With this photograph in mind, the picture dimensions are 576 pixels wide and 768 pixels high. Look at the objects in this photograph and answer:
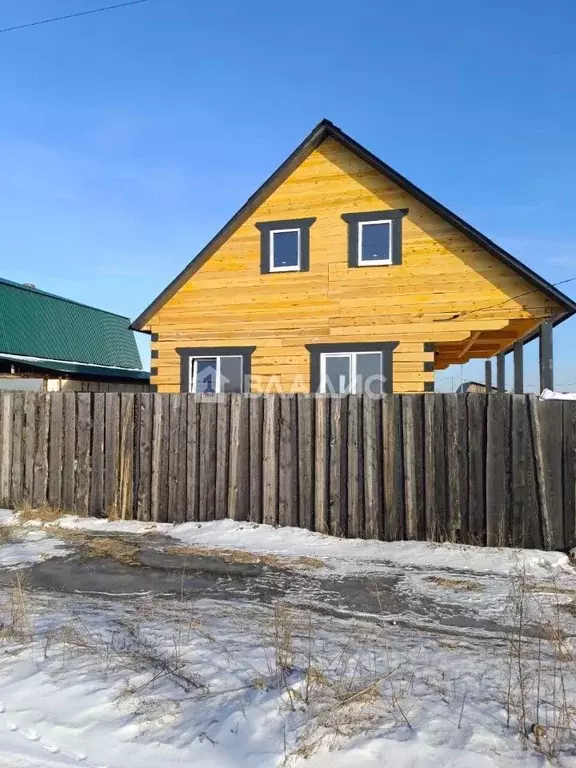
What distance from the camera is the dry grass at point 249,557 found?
22.2ft

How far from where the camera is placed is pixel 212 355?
14125 millimetres

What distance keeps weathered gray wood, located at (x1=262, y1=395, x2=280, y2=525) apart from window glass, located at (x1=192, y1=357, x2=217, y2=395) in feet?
19.5

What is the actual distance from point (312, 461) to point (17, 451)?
5.11 m

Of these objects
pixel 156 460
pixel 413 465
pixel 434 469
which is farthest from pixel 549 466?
pixel 156 460

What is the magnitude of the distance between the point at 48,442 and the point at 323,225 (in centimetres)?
806

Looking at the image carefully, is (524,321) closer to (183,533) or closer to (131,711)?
(183,533)

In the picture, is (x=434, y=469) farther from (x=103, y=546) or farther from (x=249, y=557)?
(x=103, y=546)

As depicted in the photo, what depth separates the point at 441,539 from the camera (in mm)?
7578

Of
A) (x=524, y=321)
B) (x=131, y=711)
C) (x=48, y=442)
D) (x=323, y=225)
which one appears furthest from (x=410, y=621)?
(x=323, y=225)

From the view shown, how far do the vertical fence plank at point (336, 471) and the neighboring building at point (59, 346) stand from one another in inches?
626

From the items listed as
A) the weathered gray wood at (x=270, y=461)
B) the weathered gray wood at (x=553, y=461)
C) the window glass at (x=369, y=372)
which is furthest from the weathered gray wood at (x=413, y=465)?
the window glass at (x=369, y=372)

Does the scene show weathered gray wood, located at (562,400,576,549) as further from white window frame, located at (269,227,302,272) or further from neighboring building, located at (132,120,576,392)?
white window frame, located at (269,227,302,272)

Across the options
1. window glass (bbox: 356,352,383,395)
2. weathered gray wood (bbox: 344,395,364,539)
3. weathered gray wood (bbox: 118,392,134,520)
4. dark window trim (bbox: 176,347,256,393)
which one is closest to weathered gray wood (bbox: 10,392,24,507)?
weathered gray wood (bbox: 118,392,134,520)

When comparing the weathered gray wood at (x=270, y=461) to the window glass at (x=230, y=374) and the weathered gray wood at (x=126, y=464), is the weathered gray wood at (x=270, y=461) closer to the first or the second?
the weathered gray wood at (x=126, y=464)
